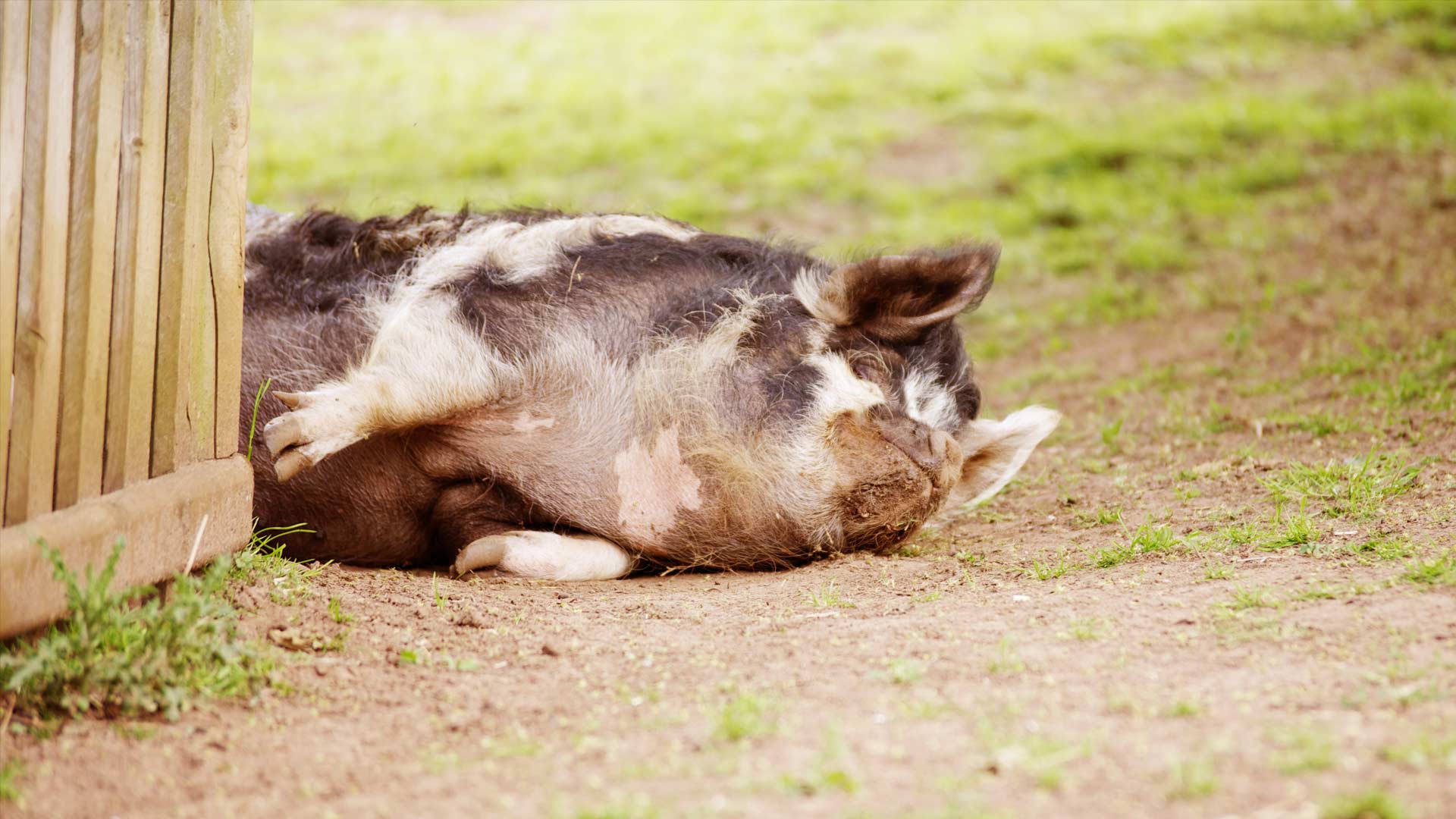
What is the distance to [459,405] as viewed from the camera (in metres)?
3.71

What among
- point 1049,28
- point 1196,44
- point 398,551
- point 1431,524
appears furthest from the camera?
point 1049,28

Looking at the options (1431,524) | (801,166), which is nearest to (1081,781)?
(1431,524)

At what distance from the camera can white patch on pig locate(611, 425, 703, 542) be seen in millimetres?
3770

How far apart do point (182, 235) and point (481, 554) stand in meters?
1.18

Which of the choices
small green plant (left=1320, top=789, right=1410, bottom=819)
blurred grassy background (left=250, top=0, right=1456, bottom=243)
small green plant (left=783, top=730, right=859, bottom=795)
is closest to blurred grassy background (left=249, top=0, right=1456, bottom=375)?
blurred grassy background (left=250, top=0, right=1456, bottom=243)

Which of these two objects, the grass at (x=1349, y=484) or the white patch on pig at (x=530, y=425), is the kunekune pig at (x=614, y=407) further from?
the grass at (x=1349, y=484)

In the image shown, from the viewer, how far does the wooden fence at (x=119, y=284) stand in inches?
104

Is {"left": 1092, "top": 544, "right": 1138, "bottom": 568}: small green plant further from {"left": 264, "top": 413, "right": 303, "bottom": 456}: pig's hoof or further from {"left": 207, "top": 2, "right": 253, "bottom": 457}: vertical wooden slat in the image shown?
{"left": 207, "top": 2, "right": 253, "bottom": 457}: vertical wooden slat

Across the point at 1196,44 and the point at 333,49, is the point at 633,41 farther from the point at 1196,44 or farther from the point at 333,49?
the point at 1196,44

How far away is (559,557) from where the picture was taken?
3.71m

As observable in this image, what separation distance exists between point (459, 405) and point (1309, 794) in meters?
2.42

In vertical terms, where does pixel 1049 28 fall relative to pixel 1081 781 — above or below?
above

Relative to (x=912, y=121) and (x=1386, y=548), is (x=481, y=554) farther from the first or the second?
(x=912, y=121)

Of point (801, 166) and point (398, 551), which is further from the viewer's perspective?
point (801, 166)
